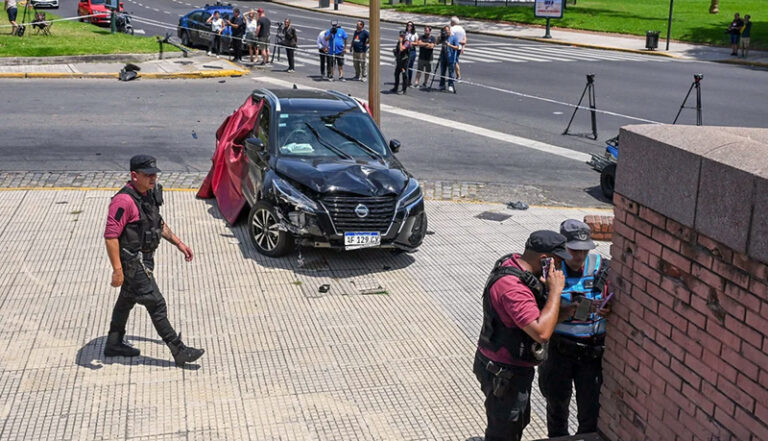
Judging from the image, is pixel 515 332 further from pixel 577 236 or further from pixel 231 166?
pixel 231 166

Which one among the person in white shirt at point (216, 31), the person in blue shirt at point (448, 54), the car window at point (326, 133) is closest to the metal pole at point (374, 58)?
the car window at point (326, 133)

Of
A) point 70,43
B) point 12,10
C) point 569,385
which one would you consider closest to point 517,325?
point 569,385

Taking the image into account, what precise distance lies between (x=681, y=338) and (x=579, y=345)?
1203mm

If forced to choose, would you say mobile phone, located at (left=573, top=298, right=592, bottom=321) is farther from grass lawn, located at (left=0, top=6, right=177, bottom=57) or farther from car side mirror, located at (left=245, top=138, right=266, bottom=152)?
grass lawn, located at (left=0, top=6, right=177, bottom=57)

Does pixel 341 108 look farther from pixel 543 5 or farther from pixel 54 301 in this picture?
pixel 543 5

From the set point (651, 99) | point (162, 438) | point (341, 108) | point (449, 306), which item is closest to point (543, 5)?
point (651, 99)

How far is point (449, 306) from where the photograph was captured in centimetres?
933

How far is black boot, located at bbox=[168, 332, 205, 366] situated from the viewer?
24.6 ft

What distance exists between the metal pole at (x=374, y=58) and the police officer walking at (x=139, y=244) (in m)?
6.56

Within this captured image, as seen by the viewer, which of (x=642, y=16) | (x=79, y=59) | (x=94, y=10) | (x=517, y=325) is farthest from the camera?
(x=642, y=16)

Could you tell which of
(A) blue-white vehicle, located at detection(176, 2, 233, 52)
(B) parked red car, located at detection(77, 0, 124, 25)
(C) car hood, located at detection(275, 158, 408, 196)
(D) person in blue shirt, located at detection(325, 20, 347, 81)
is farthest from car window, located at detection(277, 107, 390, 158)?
(B) parked red car, located at detection(77, 0, 124, 25)

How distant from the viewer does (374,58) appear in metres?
13.6

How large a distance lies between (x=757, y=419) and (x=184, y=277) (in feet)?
23.3

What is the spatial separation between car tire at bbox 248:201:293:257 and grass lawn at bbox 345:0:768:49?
33377mm
